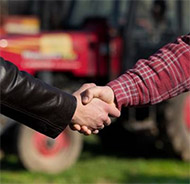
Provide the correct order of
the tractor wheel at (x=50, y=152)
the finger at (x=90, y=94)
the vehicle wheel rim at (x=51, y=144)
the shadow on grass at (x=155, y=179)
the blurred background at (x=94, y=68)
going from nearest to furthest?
the finger at (x=90, y=94), the shadow on grass at (x=155, y=179), the blurred background at (x=94, y=68), the tractor wheel at (x=50, y=152), the vehicle wheel rim at (x=51, y=144)

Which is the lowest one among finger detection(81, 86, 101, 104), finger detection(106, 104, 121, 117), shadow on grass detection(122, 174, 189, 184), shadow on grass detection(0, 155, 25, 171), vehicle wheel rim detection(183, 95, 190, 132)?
shadow on grass detection(0, 155, 25, 171)

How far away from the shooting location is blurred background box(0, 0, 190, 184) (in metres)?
7.49

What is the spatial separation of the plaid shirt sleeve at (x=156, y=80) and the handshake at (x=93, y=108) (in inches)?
2.0

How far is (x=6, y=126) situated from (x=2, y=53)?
783mm

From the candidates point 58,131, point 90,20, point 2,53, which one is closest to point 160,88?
point 58,131

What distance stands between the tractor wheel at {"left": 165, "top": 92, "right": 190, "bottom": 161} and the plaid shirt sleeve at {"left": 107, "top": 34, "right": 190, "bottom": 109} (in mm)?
4172

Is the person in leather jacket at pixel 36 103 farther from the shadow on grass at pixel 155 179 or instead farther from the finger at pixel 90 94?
the shadow on grass at pixel 155 179

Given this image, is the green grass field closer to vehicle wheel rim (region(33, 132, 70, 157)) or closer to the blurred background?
the blurred background

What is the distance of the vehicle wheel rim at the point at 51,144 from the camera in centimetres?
773

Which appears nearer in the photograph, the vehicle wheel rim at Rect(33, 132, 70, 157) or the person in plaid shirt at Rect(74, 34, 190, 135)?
the person in plaid shirt at Rect(74, 34, 190, 135)

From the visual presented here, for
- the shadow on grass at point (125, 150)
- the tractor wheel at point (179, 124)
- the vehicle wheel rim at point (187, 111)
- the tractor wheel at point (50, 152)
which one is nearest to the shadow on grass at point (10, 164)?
the tractor wheel at point (50, 152)

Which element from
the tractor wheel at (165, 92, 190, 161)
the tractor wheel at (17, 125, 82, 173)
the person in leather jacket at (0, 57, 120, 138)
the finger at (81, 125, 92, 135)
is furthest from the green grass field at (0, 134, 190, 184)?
the person in leather jacket at (0, 57, 120, 138)

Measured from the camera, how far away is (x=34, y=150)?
301 inches

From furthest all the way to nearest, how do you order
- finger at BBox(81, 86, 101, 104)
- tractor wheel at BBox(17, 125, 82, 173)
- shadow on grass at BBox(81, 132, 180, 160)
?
shadow on grass at BBox(81, 132, 180, 160)
tractor wheel at BBox(17, 125, 82, 173)
finger at BBox(81, 86, 101, 104)
